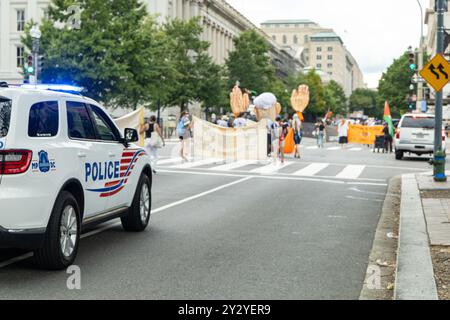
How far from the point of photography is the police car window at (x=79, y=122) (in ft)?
26.1

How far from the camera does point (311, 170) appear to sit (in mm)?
23422

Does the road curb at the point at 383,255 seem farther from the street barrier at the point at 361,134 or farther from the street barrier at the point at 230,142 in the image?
the street barrier at the point at 361,134

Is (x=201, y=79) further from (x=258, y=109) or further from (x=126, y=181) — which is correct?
(x=126, y=181)

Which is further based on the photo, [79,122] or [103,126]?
[103,126]

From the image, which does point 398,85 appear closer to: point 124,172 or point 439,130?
point 439,130

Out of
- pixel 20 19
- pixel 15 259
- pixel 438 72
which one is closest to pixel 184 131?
pixel 438 72

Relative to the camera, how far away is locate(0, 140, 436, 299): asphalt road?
6.49 metres

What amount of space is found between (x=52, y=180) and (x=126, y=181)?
236 cm

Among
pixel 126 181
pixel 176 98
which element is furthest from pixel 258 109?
pixel 176 98

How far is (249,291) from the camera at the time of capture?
6.42 metres

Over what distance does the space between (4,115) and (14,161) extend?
1.57ft

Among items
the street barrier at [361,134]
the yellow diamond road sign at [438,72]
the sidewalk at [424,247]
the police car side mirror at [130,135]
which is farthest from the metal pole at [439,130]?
the street barrier at [361,134]

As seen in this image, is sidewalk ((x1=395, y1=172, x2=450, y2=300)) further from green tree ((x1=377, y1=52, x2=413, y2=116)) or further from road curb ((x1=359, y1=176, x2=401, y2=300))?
green tree ((x1=377, y1=52, x2=413, y2=116))
